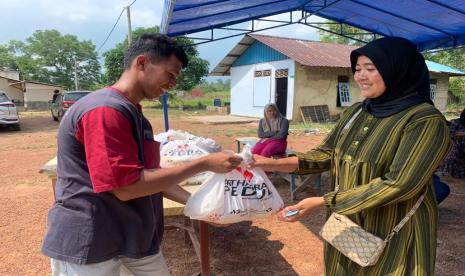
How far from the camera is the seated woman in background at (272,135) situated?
18.8ft

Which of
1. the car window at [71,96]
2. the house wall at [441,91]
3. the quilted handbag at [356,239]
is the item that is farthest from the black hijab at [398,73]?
the house wall at [441,91]

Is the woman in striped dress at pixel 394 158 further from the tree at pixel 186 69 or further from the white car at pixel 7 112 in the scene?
the tree at pixel 186 69

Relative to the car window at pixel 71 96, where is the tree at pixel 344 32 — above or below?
above

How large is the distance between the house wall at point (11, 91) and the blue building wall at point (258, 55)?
22.0m

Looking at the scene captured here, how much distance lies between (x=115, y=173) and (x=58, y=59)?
59.7 meters

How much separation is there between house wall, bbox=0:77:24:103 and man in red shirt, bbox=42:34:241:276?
33.5m

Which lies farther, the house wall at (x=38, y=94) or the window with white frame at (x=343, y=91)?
the house wall at (x=38, y=94)

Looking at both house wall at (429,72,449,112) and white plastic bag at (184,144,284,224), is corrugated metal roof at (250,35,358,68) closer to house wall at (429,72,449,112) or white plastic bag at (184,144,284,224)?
house wall at (429,72,449,112)

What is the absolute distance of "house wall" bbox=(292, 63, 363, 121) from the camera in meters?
15.1

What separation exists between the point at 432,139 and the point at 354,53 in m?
0.51

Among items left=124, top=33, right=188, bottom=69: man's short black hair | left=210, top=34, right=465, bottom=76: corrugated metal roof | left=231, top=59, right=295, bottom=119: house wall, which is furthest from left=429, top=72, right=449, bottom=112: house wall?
left=124, top=33, right=188, bottom=69: man's short black hair

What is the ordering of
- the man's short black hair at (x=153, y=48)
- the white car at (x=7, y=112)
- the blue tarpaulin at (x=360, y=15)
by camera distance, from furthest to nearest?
the white car at (x=7, y=112), the blue tarpaulin at (x=360, y=15), the man's short black hair at (x=153, y=48)

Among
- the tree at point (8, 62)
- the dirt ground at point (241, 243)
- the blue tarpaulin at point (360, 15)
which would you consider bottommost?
the dirt ground at point (241, 243)

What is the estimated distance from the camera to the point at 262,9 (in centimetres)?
652
